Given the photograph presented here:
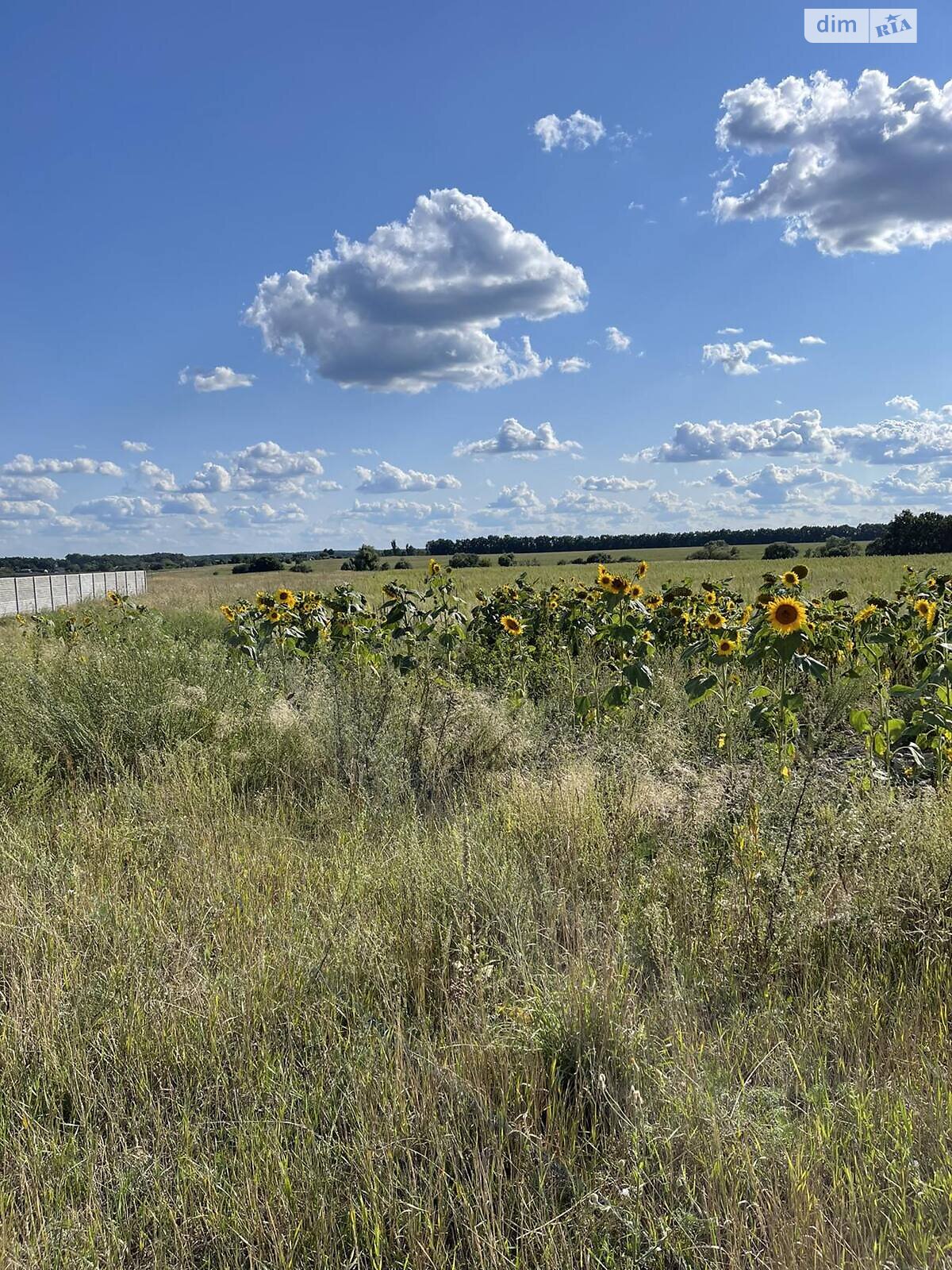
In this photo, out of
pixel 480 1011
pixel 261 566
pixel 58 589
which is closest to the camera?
pixel 480 1011

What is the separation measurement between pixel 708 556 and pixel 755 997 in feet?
177

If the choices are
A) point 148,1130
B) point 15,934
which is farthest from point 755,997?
point 15,934

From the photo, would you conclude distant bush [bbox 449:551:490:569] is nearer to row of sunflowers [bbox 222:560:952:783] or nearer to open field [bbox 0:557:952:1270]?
row of sunflowers [bbox 222:560:952:783]

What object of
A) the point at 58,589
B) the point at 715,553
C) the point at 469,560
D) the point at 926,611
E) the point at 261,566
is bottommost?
the point at 926,611

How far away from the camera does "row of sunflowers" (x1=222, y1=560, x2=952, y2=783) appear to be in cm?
368

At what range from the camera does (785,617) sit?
362cm

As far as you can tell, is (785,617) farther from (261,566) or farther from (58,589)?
(261,566)

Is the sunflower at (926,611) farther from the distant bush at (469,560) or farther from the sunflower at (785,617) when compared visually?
the distant bush at (469,560)

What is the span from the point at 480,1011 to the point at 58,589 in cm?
4109

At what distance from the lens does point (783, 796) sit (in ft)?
10.8

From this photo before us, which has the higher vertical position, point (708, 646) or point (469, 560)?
point (469, 560)

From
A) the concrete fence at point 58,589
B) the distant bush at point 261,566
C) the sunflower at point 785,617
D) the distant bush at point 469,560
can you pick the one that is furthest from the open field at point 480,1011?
the distant bush at point 261,566

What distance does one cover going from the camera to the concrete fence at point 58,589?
1236 inches

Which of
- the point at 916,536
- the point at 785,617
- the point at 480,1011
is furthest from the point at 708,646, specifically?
the point at 916,536
